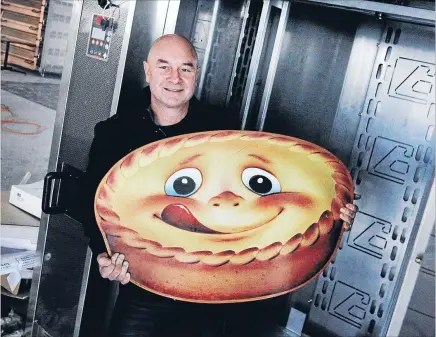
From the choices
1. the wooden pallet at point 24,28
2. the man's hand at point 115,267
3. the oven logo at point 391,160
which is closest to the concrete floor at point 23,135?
the wooden pallet at point 24,28

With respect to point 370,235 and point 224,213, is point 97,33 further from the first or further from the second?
point 370,235

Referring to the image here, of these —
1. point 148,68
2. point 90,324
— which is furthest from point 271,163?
point 90,324

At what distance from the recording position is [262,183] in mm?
1592

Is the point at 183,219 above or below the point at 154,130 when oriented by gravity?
below

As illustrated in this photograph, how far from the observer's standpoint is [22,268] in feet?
8.30

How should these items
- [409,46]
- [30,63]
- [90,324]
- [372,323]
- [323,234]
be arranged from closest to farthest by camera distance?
[323,234], [409,46], [372,323], [90,324], [30,63]

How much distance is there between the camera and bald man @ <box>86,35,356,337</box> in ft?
5.53

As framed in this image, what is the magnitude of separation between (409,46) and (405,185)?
0.51m

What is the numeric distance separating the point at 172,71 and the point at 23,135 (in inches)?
203

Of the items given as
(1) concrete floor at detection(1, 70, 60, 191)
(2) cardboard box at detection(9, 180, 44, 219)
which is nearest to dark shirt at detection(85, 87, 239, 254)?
(2) cardboard box at detection(9, 180, 44, 219)

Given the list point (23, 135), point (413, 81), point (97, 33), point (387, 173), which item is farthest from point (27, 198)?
point (23, 135)

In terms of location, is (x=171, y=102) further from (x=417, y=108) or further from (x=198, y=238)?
(x=417, y=108)

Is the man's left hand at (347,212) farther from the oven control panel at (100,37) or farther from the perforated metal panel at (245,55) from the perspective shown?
the oven control panel at (100,37)

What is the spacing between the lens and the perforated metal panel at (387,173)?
6.21ft
